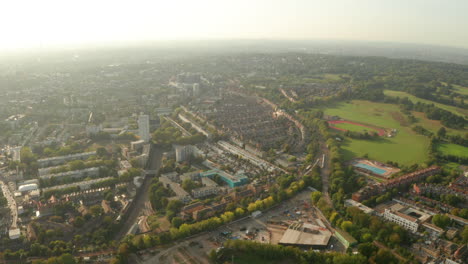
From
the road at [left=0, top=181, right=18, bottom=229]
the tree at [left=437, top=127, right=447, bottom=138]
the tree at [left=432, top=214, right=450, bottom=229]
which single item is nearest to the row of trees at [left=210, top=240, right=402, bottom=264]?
the tree at [left=432, top=214, right=450, bottom=229]

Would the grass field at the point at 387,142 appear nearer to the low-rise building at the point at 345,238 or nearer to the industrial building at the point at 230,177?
the industrial building at the point at 230,177

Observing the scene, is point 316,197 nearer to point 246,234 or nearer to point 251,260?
point 246,234

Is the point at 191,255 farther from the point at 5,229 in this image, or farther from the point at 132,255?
the point at 5,229

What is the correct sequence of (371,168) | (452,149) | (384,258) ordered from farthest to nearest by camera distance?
(452,149) < (371,168) < (384,258)

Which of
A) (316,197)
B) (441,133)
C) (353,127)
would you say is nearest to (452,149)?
(441,133)

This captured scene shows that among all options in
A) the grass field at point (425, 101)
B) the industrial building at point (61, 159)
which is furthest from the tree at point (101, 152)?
the grass field at point (425, 101)

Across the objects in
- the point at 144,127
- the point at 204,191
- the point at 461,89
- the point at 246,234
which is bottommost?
the point at 246,234
